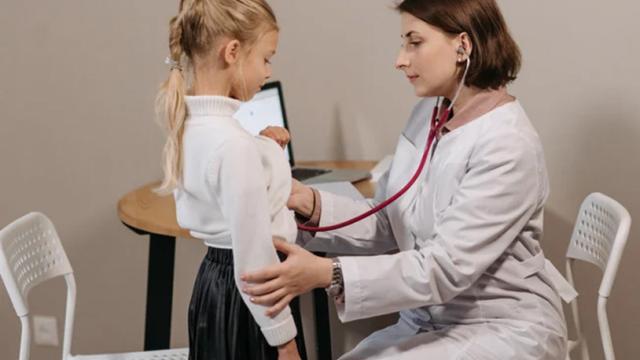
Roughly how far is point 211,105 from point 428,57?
1.34 feet

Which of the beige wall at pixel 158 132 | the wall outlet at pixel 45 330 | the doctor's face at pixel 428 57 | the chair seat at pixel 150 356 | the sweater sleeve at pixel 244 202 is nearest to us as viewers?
the sweater sleeve at pixel 244 202

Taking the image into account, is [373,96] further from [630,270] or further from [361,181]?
[630,270]

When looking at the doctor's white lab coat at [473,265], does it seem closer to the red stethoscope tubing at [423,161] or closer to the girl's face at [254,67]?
the red stethoscope tubing at [423,161]

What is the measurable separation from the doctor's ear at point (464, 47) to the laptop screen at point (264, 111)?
0.86 metres

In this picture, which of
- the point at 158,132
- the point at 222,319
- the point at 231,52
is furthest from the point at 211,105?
the point at 158,132

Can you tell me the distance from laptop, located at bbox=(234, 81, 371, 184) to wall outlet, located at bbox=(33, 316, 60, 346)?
3.20ft

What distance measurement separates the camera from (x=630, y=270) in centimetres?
230

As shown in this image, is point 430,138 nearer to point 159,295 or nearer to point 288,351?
point 288,351

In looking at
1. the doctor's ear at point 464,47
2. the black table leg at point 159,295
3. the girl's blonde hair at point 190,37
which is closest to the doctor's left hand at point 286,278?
the girl's blonde hair at point 190,37

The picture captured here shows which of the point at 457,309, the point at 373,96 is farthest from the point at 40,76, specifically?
the point at 457,309

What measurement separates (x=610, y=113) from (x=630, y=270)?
1.38 feet

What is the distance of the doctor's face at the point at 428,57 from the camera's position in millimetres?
1520

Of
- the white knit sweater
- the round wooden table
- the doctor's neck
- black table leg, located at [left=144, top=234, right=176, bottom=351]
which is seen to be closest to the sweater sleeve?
the white knit sweater

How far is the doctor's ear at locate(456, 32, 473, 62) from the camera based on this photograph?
151 cm
